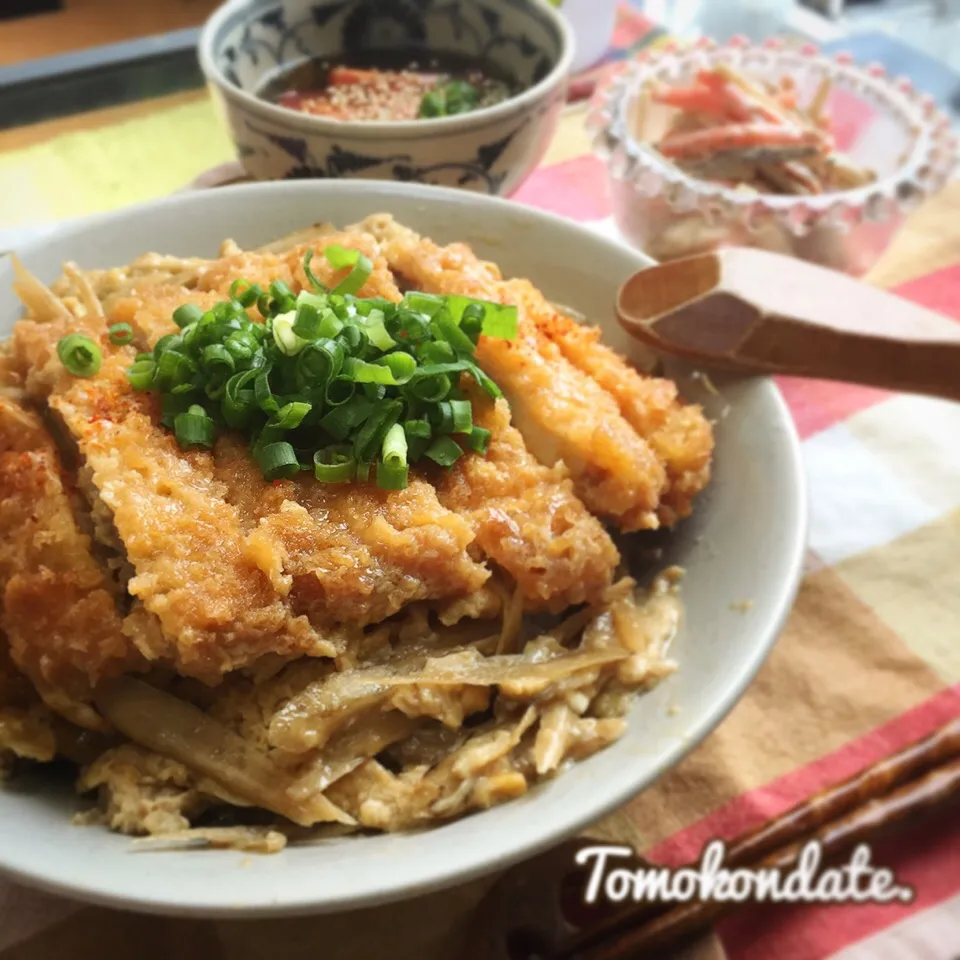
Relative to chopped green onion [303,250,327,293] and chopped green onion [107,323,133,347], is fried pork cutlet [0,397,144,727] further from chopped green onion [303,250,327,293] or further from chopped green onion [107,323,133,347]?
chopped green onion [303,250,327,293]

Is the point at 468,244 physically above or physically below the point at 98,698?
above

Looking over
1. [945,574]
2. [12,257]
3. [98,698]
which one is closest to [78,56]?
[12,257]

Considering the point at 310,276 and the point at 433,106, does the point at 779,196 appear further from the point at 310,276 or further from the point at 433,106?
the point at 310,276

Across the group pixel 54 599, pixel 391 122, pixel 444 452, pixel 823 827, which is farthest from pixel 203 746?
pixel 391 122

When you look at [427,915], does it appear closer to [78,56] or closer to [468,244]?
[468,244]

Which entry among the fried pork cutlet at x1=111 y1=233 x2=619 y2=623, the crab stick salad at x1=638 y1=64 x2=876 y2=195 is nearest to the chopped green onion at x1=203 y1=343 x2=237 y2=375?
the fried pork cutlet at x1=111 y1=233 x2=619 y2=623
